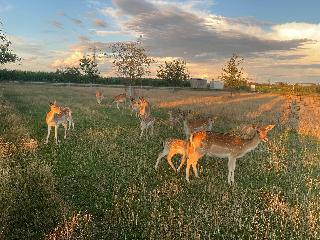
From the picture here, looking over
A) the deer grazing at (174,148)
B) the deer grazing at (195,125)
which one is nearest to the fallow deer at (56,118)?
the deer grazing at (195,125)

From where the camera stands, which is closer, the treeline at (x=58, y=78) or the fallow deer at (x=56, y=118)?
the fallow deer at (x=56, y=118)

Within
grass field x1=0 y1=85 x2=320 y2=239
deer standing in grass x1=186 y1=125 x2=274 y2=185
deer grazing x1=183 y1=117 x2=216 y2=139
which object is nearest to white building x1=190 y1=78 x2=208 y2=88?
deer grazing x1=183 y1=117 x2=216 y2=139

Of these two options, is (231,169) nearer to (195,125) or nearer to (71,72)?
(195,125)

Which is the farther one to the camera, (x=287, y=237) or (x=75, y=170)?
(x=75, y=170)

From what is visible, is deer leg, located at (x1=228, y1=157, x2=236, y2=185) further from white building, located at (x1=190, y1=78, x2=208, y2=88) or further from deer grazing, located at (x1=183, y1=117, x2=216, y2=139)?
white building, located at (x1=190, y1=78, x2=208, y2=88)

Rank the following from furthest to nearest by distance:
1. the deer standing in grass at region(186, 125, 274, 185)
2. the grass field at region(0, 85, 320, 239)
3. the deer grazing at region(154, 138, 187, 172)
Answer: the deer grazing at region(154, 138, 187, 172)
the deer standing in grass at region(186, 125, 274, 185)
the grass field at region(0, 85, 320, 239)

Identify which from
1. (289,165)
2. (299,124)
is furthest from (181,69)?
(289,165)

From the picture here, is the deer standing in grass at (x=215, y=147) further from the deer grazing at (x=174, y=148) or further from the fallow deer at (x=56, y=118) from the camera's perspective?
the fallow deer at (x=56, y=118)

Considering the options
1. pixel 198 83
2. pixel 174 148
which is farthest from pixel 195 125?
pixel 198 83

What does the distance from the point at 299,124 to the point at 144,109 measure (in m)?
10.7

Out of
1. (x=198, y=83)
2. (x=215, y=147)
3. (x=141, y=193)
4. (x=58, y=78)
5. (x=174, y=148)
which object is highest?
(x=198, y=83)

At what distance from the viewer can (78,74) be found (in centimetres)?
9444

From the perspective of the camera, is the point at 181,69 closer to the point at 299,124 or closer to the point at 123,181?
the point at 299,124

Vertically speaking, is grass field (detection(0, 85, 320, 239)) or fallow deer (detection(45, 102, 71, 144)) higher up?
fallow deer (detection(45, 102, 71, 144))
